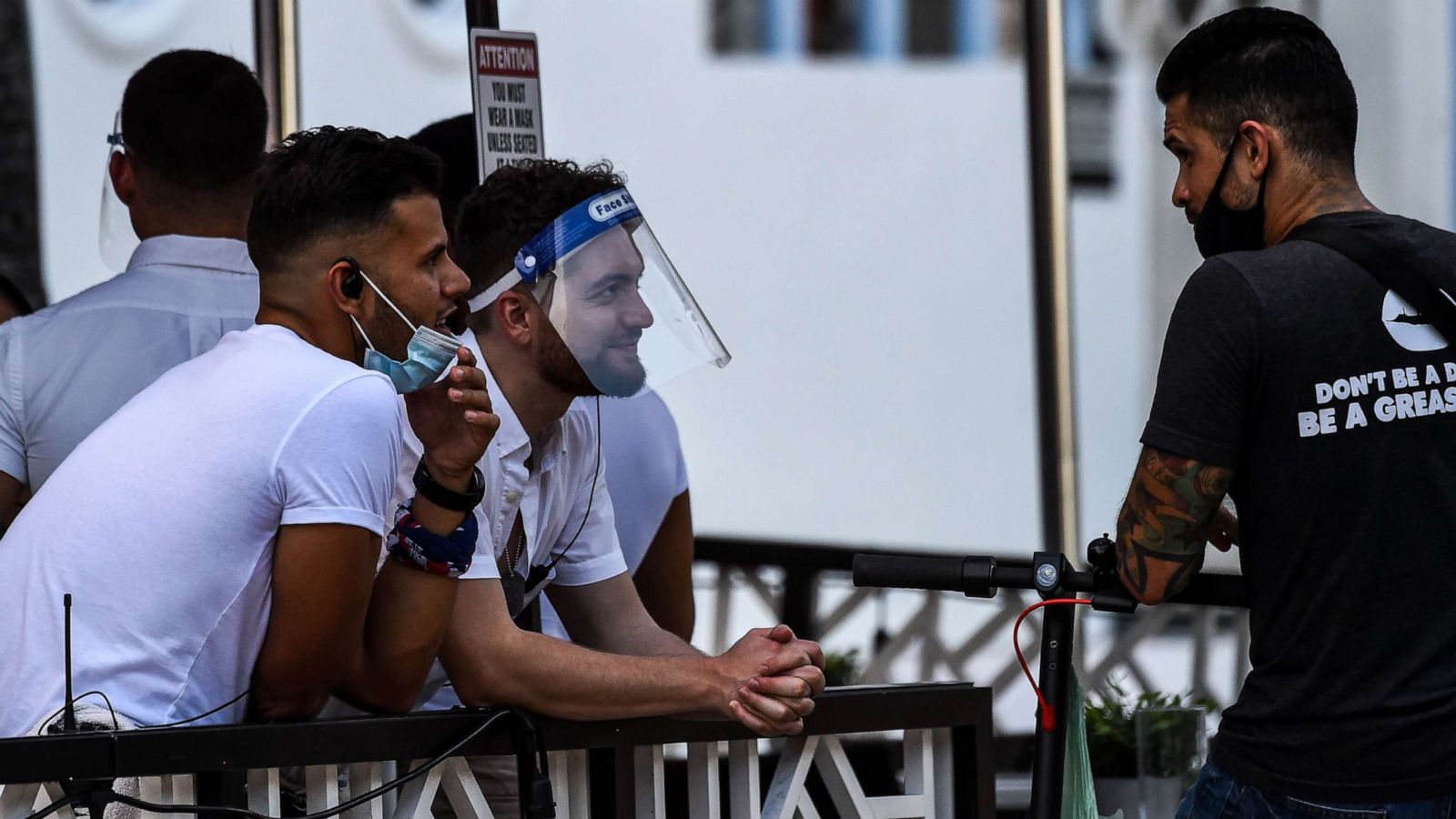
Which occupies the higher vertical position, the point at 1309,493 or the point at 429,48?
the point at 429,48

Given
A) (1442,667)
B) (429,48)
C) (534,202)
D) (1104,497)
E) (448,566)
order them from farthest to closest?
(1104,497), (429,48), (534,202), (448,566), (1442,667)

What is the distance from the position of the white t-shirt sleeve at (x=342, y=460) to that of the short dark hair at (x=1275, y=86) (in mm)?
A: 1069

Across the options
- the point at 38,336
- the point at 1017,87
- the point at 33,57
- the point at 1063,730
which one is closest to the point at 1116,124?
the point at 1017,87

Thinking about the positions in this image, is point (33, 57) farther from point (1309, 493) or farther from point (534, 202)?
point (1309, 493)

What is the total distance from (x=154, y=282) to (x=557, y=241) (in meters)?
0.96

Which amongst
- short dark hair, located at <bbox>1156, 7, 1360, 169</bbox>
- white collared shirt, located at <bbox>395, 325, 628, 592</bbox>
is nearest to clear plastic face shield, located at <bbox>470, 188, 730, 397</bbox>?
white collared shirt, located at <bbox>395, 325, 628, 592</bbox>

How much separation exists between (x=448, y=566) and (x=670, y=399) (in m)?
6.78

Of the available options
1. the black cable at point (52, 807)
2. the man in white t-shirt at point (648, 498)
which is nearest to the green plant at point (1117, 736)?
the man in white t-shirt at point (648, 498)

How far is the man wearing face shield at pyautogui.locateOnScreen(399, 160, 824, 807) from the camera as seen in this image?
254 centimetres

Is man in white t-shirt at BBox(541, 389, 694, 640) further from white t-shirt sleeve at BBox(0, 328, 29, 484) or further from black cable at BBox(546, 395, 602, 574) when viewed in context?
white t-shirt sleeve at BBox(0, 328, 29, 484)

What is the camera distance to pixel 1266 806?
91.0 inches

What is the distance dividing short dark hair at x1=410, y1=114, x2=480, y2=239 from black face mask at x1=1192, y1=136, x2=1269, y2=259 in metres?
1.65

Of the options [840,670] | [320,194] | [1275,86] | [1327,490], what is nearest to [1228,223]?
[1275,86]

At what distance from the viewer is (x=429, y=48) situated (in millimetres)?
8234
